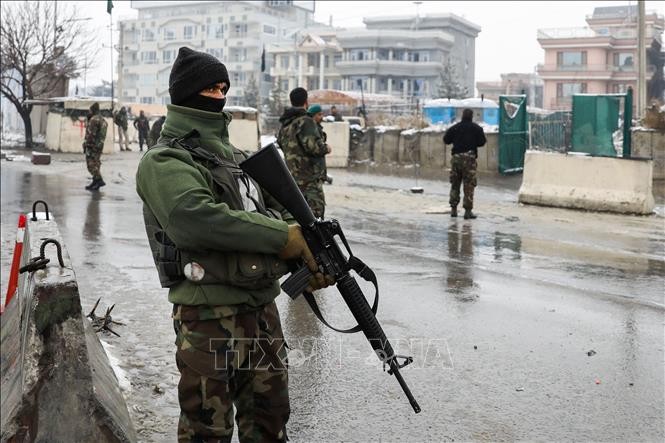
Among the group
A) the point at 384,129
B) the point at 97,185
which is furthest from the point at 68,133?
the point at 97,185

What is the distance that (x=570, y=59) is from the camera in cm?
8706

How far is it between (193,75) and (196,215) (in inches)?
24.1

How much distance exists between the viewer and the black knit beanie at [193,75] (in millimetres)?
3180

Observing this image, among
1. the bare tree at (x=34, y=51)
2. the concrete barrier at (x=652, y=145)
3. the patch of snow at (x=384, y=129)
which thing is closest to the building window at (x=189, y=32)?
the bare tree at (x=34, y=51)

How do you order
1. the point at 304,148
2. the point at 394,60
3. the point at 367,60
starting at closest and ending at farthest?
1. the point at 304,148
2. the point at 367,60
3. the point at 394,60

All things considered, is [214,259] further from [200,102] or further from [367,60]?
[367,60]

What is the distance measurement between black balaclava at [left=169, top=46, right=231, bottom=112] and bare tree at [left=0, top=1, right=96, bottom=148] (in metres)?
28.4

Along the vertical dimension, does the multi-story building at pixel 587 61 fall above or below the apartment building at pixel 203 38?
below

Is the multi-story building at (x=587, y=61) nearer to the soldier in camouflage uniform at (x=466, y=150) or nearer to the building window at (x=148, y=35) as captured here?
the building window at (x=148, y=35)

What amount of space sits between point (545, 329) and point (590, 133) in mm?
8288

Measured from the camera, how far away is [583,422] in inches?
174

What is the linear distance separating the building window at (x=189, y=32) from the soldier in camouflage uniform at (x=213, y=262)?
12893cm

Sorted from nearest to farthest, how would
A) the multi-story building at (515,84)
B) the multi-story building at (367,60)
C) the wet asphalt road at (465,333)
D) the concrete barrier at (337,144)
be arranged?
the wet asphalt road at (465,333)
the concrete barrier at (337,144)
the multi-story building at (367,60)
the multi-story building at (515,84)

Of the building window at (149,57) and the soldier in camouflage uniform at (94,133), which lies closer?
the soldier in camouflage uniform at (94,133)
